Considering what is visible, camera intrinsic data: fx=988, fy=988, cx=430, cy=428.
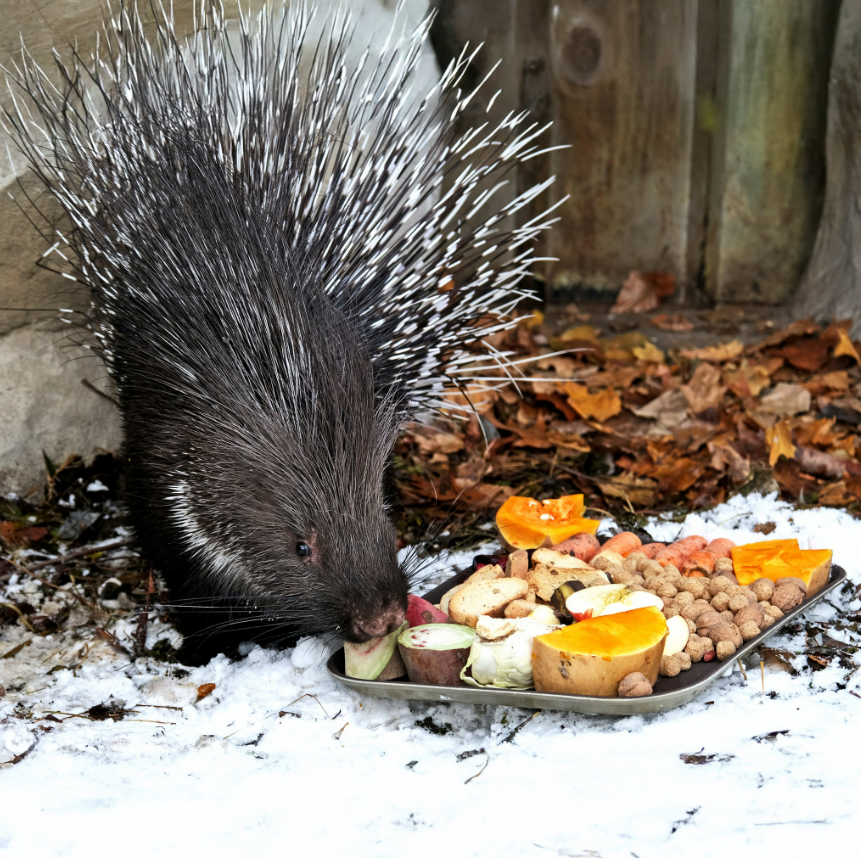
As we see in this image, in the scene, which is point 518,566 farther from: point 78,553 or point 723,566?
point 78,553

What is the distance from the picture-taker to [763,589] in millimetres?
2209

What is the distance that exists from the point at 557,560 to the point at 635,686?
20.7 inches

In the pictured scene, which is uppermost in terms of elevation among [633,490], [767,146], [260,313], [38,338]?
[767,146]

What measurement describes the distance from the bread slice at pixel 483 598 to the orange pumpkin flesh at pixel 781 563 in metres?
0.55

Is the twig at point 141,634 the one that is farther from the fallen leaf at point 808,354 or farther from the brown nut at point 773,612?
the fallen leaf at point 808,354

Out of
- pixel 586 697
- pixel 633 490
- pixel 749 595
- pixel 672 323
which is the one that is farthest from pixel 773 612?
pixel 672 323

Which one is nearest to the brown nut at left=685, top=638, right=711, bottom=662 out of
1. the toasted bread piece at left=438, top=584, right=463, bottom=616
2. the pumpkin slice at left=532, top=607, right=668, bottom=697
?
the pumpkin slice at left=532, top=607, right=668, bottom=697

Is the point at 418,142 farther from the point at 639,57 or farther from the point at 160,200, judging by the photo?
the point at 639,57

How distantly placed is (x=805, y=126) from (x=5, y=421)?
350 centimetres

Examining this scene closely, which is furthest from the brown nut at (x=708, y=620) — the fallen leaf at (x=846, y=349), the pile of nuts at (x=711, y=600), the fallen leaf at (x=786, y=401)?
the fallen leaf at (x=846, y=349)

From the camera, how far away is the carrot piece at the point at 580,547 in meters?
2.46

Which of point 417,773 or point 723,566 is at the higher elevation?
point 723,566

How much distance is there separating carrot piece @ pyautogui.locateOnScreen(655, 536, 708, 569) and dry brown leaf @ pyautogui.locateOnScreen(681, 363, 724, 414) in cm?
129

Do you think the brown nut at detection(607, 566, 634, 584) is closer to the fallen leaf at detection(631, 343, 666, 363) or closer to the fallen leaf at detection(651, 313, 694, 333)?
the fallen leaf at detection(631, 343, 666, 363)
